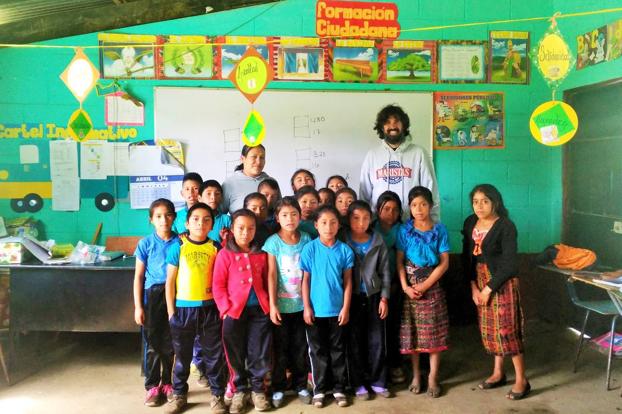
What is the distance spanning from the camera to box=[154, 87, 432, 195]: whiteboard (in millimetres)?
3752

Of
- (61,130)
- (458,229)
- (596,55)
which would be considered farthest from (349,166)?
(61,130)

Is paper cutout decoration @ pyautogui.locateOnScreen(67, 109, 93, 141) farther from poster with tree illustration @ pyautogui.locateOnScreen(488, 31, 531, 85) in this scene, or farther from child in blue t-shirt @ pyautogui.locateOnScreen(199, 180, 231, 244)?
poster with tree illustration @ pyautogui.locateOnScreen(488, 31, 531, 85)

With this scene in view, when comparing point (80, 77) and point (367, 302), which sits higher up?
point (80, 77)

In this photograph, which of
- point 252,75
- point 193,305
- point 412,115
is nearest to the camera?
point 193,305

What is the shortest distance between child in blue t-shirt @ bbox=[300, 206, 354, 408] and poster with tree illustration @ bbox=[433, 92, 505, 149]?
5.71ft

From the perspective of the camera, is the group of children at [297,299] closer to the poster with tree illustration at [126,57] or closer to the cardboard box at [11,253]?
the cardboard box at [11,253]

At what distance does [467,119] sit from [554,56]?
126cm

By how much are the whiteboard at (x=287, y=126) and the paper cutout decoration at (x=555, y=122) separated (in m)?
A: 1.20

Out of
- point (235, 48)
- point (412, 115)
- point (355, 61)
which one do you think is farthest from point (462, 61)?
point (235, 48)

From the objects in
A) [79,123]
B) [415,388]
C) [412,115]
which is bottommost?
[415,388]

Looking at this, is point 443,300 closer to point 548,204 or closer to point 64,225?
point 548,204

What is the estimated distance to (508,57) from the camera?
3840 millimetres

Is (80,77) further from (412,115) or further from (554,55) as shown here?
(554,55)

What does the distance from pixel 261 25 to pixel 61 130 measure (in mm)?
1769
